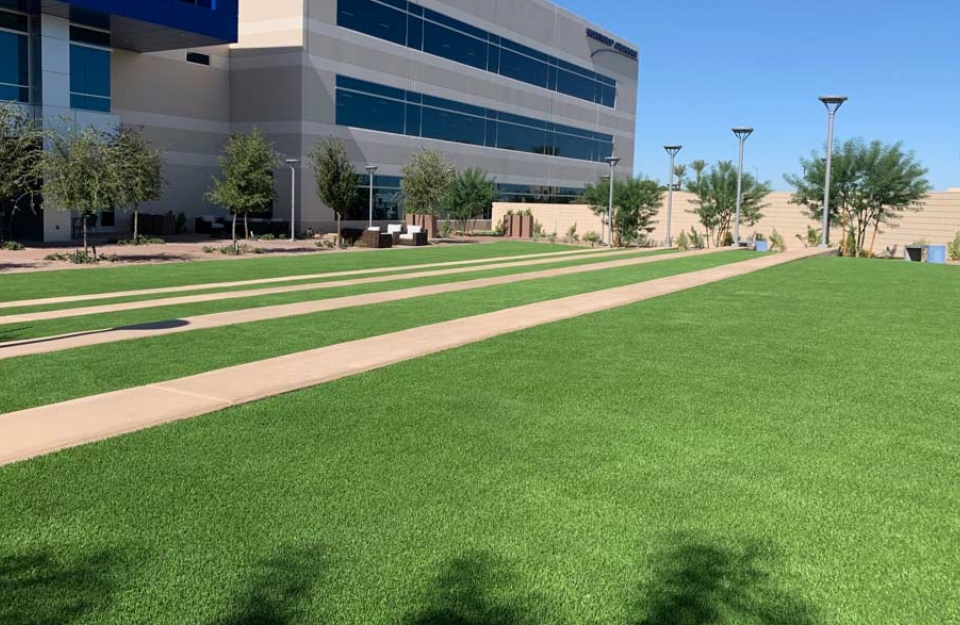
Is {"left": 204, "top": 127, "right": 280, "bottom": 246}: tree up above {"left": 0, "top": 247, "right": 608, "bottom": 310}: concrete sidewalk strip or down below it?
above

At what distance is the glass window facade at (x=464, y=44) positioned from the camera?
45.1m

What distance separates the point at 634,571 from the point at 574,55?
6675 centimetres

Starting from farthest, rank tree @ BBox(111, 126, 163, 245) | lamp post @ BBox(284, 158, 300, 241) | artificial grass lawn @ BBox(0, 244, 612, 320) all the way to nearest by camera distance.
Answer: lamp post @ BBox(284, 158, 300, 241) < tree @ BBox(111, 126, 163, 245) < artificial grass lawn @ BBox(0, 244, 612, 320)

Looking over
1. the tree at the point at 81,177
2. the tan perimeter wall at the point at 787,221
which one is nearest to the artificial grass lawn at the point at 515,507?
the tree at the point at 81,177

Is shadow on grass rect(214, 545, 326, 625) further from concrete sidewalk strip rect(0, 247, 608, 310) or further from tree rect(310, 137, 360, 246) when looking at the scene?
tree rect(310, 137, 360, 246)

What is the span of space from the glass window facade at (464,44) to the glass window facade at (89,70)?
45.7ft

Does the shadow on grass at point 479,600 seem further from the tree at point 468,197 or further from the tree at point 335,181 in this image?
the tree at point 468,197

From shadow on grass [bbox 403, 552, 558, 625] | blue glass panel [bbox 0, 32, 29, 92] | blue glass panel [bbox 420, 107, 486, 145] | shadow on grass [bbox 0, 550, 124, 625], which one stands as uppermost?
blue glass panel [bbox 420, 107, 486, 145]

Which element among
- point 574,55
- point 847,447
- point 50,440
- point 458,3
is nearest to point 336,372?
point 50,440

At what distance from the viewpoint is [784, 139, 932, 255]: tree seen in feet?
110

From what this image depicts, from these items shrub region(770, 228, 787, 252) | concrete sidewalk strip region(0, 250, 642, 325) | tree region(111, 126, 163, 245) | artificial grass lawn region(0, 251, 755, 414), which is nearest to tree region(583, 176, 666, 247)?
shrub region(770, 228, 787, 252)

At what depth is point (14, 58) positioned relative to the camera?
2980cm

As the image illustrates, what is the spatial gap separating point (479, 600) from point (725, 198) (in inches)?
1579

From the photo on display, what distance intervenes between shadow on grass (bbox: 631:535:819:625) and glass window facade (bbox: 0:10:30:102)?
3259 cm
